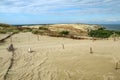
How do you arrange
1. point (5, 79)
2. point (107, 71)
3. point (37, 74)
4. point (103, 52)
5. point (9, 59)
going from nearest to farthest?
point (5, 79) → point (37, 74) → point (107, 71) → point (9, 59) → point (103, 52)

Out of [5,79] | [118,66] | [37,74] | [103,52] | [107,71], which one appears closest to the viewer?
[5,79]

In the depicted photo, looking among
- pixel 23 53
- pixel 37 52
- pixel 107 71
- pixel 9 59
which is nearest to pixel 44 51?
pixel 37 52

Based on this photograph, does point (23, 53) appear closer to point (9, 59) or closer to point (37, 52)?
point (37, 52)

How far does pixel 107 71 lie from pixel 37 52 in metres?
6.57

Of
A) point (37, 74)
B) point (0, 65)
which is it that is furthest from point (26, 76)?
point (0, 65)

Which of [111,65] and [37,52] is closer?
[111,65]

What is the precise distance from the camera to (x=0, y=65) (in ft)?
42.8

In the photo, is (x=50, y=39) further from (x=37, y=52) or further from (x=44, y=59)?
(x=44, y=59)

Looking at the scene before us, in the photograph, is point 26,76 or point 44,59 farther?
point 44,59

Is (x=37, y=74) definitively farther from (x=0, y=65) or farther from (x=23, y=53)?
(x=23, y=53)

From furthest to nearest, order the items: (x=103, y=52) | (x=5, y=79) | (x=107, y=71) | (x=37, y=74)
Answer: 1. (x=103, y=52)
2. (x=107, y=71)
3. (x=37, y=74)
4. (x=5, y=79)

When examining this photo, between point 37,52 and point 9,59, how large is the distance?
3379mm

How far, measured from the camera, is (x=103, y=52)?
1789 centimetres

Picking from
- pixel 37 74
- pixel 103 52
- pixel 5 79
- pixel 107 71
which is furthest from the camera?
pixel 103 52
